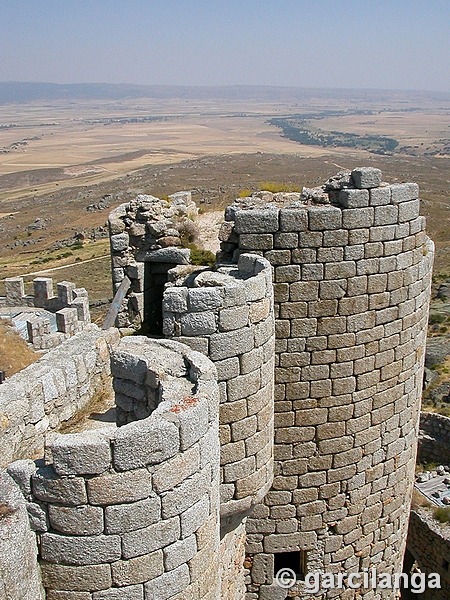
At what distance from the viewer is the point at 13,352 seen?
17266mm

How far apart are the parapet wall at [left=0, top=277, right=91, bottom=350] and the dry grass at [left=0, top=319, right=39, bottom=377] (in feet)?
2.30

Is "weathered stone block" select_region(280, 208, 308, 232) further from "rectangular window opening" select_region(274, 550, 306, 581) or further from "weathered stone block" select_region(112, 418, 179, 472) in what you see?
"rectangular window opening" select_region(274, 550, 306, 581)

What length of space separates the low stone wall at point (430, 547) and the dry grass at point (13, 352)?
10125mm

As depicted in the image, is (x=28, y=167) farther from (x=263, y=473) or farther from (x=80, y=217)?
(x=263, y=473)

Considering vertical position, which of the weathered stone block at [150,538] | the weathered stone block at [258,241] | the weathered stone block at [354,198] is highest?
the weathered stone block at [354,198]

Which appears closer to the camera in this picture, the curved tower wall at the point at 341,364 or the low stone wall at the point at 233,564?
the low stone wall at the point at 233,564

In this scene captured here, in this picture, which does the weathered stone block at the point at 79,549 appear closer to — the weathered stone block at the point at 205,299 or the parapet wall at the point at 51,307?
the weathered stone block at the point at 205,299

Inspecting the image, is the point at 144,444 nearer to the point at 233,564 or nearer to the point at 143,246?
the point at 233,564

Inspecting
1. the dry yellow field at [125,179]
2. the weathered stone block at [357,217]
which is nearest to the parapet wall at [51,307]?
Result: the dry yellow field at [125,179]

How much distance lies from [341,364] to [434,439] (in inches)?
354

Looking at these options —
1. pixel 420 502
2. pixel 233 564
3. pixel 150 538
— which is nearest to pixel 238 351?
pixel 150 538

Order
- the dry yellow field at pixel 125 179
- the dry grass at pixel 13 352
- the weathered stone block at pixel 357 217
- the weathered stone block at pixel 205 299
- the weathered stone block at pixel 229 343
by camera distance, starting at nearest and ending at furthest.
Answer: the weathered stone block at pixel 205 299, the weathered stone block at pixel 229 343, the weathered stone block at pixel 357 217, the dry grass at pixel 13 352, the dry yellow field at pixel 125 179

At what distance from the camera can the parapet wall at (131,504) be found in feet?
13.3

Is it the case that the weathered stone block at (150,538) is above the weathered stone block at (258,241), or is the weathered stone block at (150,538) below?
below
